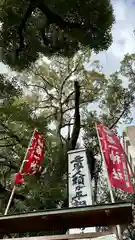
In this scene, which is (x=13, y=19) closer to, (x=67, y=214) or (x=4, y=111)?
(x=4, y=111)

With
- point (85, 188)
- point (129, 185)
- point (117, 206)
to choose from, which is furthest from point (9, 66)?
point (117, 206)

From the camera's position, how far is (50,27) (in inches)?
390

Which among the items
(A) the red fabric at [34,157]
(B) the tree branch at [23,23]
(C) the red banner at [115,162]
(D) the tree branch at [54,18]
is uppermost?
(B) the tree branch at [23,23]

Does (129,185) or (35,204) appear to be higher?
(35,204)

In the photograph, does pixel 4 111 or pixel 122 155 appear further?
pixel 4 111

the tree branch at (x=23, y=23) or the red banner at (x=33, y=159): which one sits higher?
the tree branch at (x=23, y=23)

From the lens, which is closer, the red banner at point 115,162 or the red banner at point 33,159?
the red banner at point 115,162

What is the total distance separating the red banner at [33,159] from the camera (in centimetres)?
727

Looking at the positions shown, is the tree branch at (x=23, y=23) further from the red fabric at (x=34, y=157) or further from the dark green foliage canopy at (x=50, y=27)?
the red fabric at (x=34, y=157)

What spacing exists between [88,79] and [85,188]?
24.5 ft

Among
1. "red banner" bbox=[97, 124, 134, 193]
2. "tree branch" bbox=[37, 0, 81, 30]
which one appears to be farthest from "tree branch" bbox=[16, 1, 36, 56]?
"red banner" bbox=[97, 124, 134, 193]

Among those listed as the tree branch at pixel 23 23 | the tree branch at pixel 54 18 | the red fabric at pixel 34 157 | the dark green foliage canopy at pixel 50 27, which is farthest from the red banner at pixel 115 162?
the tree branch at pixel 23 23

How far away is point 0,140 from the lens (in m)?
12.4

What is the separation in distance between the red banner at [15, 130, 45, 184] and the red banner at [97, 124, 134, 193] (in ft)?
6.39
